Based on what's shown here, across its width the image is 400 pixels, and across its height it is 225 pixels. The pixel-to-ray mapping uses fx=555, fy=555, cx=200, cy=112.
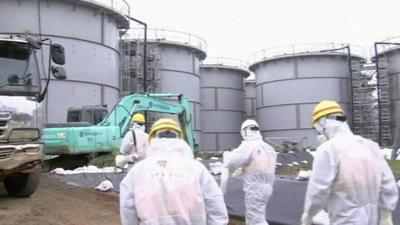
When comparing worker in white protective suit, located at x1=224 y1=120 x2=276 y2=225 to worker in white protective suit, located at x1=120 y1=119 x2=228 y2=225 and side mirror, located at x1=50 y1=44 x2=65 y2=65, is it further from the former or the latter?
worker in white protective suit, located at x1=120 y1=119 x2=228 y2=225

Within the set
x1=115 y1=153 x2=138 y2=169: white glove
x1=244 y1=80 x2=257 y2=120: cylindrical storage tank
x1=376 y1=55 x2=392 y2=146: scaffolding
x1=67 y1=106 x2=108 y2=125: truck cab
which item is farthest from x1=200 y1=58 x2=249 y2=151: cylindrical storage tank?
x1=115 y1=153 x2=138 y2=169: white glove

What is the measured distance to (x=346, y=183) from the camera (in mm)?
4430

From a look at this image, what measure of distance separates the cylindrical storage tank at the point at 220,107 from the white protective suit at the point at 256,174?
33447mm

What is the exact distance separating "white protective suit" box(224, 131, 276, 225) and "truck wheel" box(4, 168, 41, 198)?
4040 mm

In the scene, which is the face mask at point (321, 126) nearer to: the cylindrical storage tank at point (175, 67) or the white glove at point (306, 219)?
the white glove at point (306, 219)

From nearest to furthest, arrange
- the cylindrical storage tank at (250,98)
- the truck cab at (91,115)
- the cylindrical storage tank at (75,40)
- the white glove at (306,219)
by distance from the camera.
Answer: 1. the white glove at (306,219)
2. the truck cab at (91,115)
3. the cylindrical storage tank at (75,40)
4. the cylindrical storage tank at (250,98)

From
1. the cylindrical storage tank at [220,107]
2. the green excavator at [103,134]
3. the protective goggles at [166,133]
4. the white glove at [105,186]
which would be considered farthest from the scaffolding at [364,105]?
the protective goggles at [166,133]

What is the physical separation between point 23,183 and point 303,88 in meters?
30.6

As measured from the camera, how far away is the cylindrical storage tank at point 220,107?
42500 millimetres

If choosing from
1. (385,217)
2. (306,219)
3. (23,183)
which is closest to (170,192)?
(306,219)

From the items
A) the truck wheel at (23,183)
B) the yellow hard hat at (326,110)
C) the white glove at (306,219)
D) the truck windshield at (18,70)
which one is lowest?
the truck wheel at (23,183)

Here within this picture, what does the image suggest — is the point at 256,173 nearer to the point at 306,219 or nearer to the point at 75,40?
the point at 306,219

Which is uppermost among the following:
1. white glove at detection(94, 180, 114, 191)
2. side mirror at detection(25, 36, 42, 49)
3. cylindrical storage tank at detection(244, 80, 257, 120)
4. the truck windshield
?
cylindrical storage tank at detection(244, 80, 257, 120)

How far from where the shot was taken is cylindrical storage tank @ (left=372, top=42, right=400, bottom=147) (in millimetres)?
37844
